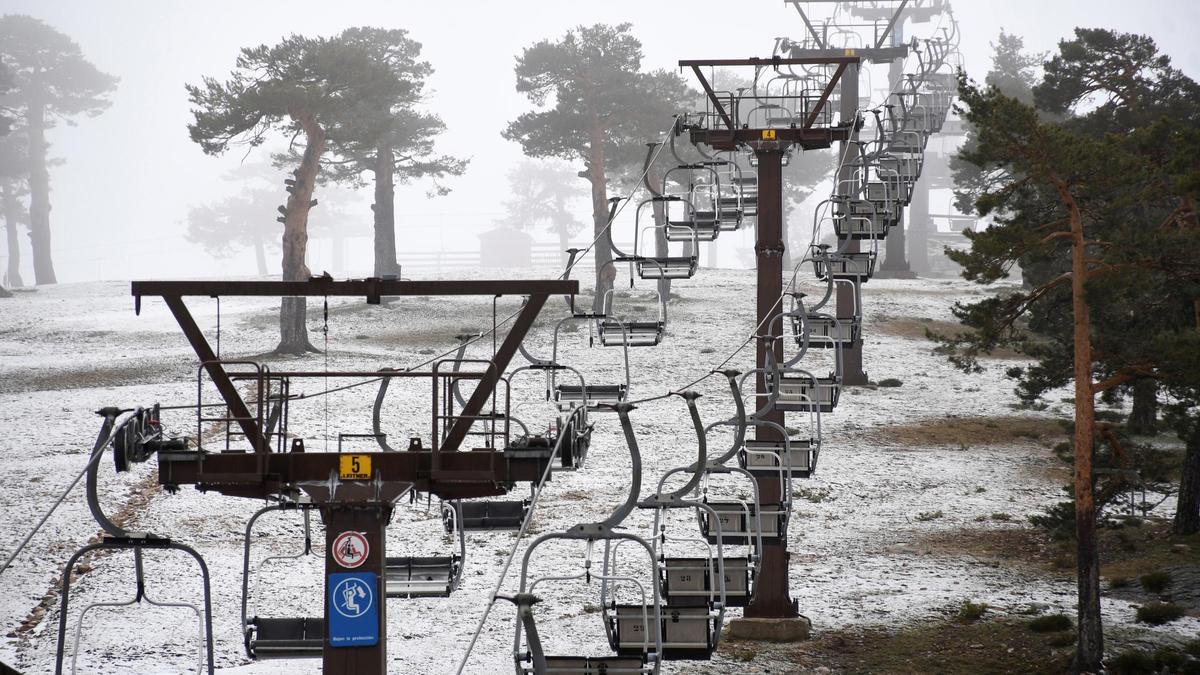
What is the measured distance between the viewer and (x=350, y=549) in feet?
33.2

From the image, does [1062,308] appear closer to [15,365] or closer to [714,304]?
[714,304]

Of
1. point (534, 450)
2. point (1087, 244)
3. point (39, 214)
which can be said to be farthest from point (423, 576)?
point (39, 214)

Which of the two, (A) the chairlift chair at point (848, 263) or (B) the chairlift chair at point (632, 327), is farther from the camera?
(A) the chairlift chair at point (848, 263)

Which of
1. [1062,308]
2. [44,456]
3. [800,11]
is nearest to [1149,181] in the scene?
[1062,308]

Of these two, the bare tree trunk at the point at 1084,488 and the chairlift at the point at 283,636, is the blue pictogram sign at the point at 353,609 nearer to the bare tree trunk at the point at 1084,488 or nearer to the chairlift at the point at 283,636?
the chairlift at the point at 283,636

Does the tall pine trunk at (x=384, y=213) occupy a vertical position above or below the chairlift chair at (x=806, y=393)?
above

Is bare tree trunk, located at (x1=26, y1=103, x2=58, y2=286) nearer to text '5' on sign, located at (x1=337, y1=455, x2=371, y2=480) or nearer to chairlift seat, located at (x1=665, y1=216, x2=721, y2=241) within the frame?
chairlift seat, located at (x1=665, y1=216, x2=721, y2=241)

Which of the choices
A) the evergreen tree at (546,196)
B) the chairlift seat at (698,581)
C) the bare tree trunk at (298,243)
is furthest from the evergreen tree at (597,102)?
the evergreen tree at (546,196)

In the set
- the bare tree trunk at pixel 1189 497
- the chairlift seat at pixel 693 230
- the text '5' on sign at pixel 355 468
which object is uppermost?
the chairlift seat at pixel 693 230

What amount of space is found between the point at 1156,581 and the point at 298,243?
76.3 ft

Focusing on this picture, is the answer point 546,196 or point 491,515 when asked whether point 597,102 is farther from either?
point 546,196

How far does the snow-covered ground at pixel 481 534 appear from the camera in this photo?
1623 centimetres

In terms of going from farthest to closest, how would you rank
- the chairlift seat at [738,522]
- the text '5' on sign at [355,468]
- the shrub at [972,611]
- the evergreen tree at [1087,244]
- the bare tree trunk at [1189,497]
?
1. the bare tree trunk at [1189,497]
2. the shrub at [972,611]
3. the evergreen tree at [1087,244]
4. the chairlift seat at [738,522]
5. the text '5' on sign at [355,468]

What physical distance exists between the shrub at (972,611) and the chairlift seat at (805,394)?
3960 millimetres
